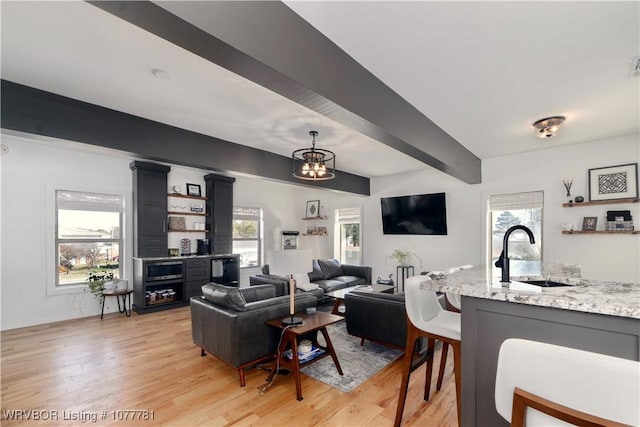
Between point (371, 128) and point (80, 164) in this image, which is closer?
point (371, 128)

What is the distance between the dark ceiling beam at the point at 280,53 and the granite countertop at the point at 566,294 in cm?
138

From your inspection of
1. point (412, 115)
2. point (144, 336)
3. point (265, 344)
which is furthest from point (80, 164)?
point (412, 115)

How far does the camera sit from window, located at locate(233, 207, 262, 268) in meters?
7.21

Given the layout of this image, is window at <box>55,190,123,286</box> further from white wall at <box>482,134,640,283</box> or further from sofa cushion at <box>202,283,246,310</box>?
white wall at <box>482,134,640,283</box>

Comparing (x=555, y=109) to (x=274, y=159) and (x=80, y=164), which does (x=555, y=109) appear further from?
(x=80, y=164)

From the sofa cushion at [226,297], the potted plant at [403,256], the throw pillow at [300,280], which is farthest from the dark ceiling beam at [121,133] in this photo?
the potted plant at [403,256]

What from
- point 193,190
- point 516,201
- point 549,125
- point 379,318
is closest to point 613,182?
point 516,201

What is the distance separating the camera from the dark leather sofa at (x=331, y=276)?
5.33m

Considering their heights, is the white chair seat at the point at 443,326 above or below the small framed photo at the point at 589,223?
below

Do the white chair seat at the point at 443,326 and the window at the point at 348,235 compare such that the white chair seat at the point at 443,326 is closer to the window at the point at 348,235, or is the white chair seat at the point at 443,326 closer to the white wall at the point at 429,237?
the white wall at the point at 429,237

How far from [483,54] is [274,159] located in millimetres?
3220

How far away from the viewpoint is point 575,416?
812mm

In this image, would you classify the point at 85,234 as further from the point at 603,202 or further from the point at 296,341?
the point at 603,202

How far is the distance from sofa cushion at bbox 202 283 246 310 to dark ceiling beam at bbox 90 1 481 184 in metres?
1.87
